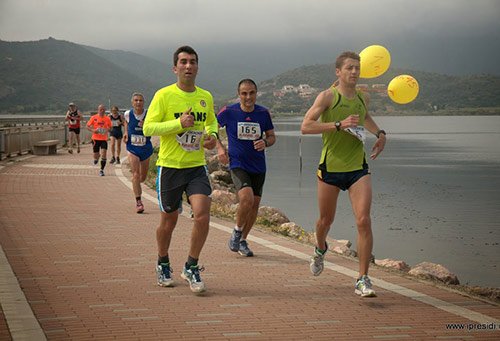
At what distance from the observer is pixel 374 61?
27.3ft

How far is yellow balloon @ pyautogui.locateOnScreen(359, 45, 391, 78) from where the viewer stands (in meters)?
8.33

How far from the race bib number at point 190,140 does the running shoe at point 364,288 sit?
1.97 meters

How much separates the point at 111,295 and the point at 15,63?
19209 centimetres

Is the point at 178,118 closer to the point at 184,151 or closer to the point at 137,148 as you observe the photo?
the point at 184,151

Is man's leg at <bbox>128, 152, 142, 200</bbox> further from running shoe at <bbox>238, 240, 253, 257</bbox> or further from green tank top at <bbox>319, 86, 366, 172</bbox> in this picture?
green tank top at <bbox>319, 86, 366, 172</bbox>

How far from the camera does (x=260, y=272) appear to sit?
871 centimetres

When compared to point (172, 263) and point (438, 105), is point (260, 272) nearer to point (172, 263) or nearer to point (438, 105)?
point (172, 263)

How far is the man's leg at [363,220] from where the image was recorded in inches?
290

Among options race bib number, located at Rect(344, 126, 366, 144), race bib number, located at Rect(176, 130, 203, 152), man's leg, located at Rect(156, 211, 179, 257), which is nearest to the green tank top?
race bib number, located at Rect(344, 126, 366, 144)

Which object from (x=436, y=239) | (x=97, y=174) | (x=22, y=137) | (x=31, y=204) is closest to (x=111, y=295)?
(x=31, y=204)

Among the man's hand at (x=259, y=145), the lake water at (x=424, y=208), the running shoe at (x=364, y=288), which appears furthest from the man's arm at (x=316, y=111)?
the lake water at (x=424, y=208)

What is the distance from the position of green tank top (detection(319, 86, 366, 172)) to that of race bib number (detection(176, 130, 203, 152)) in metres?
1.19

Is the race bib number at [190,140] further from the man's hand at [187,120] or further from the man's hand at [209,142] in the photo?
the man's hand at [187,120]

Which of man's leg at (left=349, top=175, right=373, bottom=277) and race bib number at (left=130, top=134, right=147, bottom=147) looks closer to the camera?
man's leg at (left=349, top=175, right=373, bottom=277)
